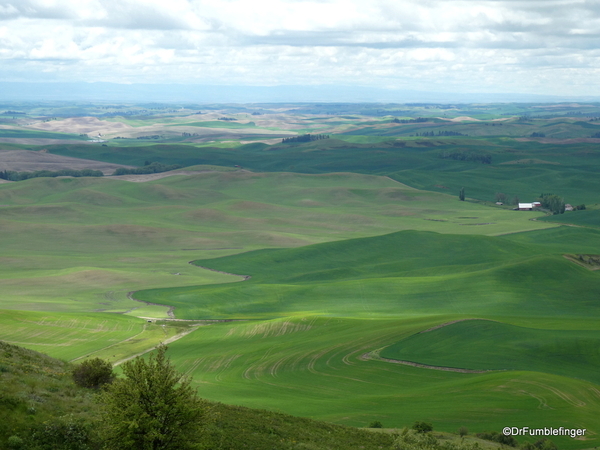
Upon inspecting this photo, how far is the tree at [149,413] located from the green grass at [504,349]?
105ft

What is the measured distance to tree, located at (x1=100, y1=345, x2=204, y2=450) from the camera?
68.1 ft

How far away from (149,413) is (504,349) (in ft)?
123

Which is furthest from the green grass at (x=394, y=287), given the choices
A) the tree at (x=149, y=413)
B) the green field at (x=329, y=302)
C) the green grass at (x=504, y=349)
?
the tree at (x=149, y=413)

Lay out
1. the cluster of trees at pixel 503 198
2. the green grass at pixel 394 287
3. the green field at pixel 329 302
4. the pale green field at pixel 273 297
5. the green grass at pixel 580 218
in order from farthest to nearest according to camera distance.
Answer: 1. the cluster of trees at pixel 503 198
2. the green grass at pixel 580 218
3. the green grass at pixel 394 287
4. the green field at pixel 329 302
5. the pale green field at pixel 273 297

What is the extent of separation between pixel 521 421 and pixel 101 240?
337 feet

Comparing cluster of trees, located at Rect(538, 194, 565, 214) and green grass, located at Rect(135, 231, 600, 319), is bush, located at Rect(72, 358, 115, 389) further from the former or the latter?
cluster of trees, located at Rect(538, 194, 565, 214)

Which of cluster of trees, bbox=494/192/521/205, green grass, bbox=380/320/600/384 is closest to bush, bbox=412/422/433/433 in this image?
green grass, bbox=380/320/600/384

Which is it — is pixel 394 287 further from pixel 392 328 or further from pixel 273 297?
pixel 392 328

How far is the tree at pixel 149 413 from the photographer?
817 inches

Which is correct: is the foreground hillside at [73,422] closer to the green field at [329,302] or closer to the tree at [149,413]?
the tree at [149,413]

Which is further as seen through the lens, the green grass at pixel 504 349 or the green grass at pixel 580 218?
the green grass at pixel 580 218

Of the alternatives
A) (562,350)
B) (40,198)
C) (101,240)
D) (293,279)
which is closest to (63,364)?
(562,350)

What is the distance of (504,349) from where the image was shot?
52.3 m

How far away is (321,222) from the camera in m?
151
